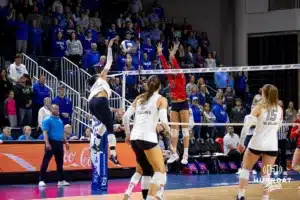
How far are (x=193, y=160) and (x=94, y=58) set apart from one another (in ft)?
17.4

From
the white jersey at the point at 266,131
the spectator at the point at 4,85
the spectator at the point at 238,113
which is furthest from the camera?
the spectator at the point at 238,113

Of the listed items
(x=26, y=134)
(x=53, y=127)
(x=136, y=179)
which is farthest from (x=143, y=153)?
(x=26, y=134)

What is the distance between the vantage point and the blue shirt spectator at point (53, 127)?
18.4 m

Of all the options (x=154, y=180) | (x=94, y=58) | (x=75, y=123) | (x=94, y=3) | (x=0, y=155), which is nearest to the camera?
(x=154, y=180)

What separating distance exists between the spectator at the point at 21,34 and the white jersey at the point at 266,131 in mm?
12606

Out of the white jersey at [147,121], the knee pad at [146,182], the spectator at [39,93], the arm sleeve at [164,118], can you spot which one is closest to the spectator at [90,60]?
the spectator at [39,93]

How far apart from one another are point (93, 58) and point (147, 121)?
13.3 m

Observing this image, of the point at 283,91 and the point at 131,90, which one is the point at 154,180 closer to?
the point at 131,90

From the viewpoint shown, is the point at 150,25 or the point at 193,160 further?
the point at 150,25

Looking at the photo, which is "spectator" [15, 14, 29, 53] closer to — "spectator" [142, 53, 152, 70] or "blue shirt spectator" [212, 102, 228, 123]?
"spectator" [142, 53, 152, 70]

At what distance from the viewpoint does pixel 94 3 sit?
97.0ft

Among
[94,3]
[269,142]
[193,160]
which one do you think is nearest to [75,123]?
[193,160]

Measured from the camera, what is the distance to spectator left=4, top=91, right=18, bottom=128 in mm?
20328

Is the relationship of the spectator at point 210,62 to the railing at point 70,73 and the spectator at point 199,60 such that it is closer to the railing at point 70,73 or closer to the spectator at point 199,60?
the spectator at point 199,60
